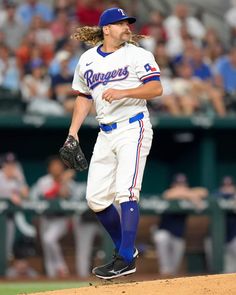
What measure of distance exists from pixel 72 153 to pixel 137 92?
0.79 metres

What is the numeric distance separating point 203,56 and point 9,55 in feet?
10.6

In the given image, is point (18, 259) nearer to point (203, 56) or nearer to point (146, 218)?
point (146, 218)

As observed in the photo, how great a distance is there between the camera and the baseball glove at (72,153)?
22.8 ft

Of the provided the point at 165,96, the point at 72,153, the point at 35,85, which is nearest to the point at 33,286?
the point at 35,85

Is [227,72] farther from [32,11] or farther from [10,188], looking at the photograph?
[10,188]

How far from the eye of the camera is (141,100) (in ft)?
22.5

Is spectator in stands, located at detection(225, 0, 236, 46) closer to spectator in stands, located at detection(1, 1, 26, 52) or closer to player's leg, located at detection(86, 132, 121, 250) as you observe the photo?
spectator in stands, located at detection(1, 1, 26, 52)

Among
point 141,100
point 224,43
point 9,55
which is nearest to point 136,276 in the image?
point 9,55

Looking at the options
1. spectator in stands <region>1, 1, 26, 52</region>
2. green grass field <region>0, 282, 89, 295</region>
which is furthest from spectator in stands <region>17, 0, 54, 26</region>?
green grass field <region>0, 282, 89, 295</region>

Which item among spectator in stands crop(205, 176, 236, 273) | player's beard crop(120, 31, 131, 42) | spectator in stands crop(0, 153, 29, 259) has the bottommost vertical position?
spectator in stands crop(205, 176, 236, 273)

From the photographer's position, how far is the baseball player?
6.66 meters

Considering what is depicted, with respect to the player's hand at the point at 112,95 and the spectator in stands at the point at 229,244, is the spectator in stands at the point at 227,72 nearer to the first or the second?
the spectator in stands at the point at 229,244

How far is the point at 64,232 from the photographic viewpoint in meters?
12.8

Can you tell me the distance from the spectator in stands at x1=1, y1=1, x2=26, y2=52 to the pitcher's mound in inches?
311
